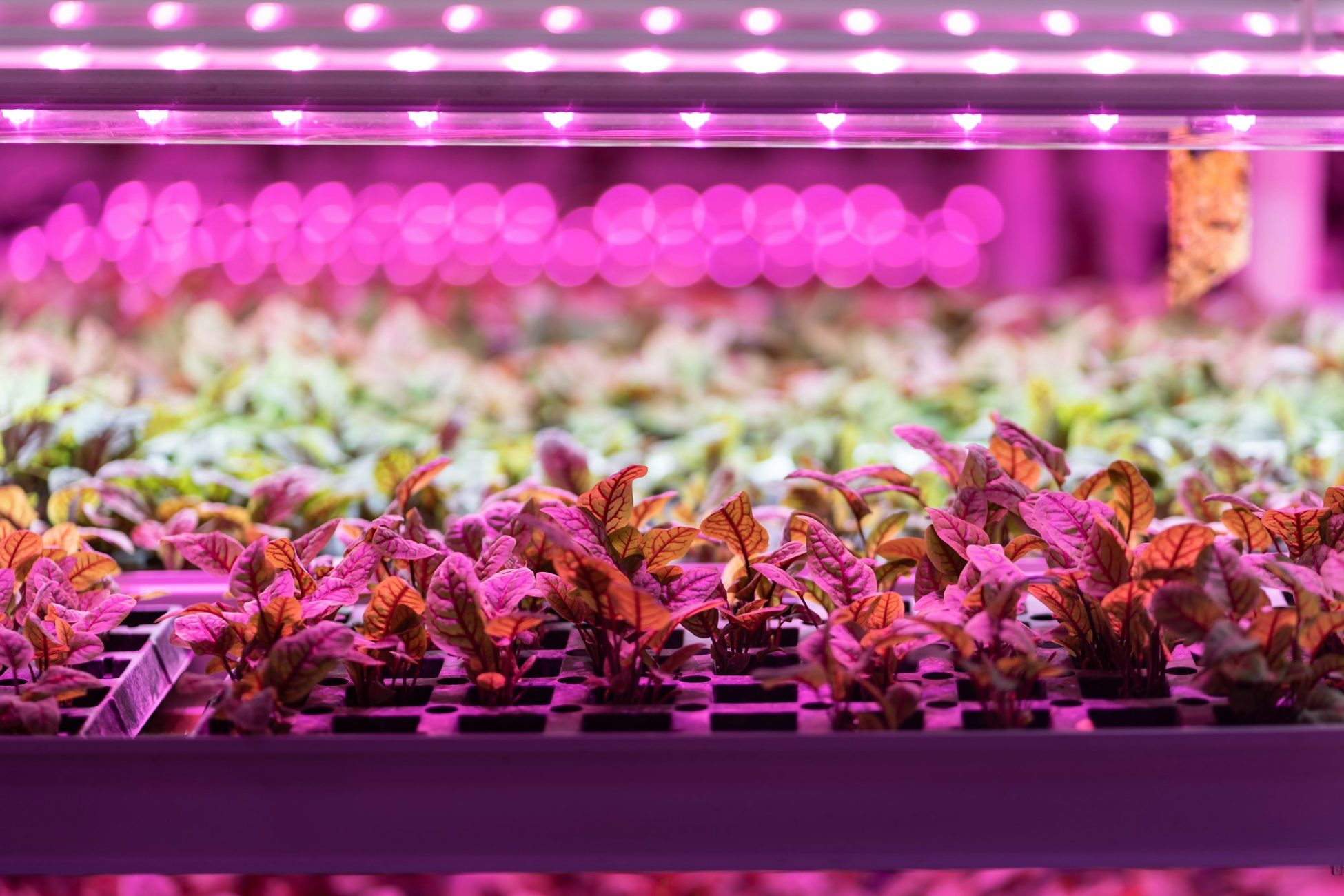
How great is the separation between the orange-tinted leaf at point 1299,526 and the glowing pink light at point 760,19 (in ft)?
2.49

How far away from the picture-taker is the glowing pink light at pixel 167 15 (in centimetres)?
139

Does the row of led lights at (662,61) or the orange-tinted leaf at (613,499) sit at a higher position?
the row of led lights at (662,61)

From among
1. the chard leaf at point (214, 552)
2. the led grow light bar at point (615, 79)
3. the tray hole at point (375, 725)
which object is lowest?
the tray hole at point (375, 725)

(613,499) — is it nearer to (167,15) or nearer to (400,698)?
(400,698)

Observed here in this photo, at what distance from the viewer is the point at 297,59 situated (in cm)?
132

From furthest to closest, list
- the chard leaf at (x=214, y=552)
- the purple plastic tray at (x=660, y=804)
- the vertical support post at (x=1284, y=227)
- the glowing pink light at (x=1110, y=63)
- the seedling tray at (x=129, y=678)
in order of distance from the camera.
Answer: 1. the vertical support post at (x=1284, y=227)
2. the glowing pink light at (x=1110, y=63)
3. the chard leaf at (x=214, y=552)
4. the seedling tray at (x=129, y=678)
5. the purple plastic tray at (x=660, y=804)

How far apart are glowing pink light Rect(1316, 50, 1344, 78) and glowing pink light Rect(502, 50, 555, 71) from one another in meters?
0.81

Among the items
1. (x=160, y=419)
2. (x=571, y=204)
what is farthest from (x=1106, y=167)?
(x=160, y=419)

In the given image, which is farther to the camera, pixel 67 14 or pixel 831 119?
pixel 67 14

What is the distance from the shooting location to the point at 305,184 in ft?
26.1

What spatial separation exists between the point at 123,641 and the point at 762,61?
0.94 metres

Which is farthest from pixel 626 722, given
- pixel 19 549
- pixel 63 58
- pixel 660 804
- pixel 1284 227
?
pixel 1284 227

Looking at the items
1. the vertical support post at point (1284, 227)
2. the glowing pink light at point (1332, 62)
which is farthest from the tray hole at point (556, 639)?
the vertical support post at point (1284, 227)

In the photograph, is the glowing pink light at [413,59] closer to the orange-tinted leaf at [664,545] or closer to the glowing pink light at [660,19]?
the glowing pink light at [660,19]
